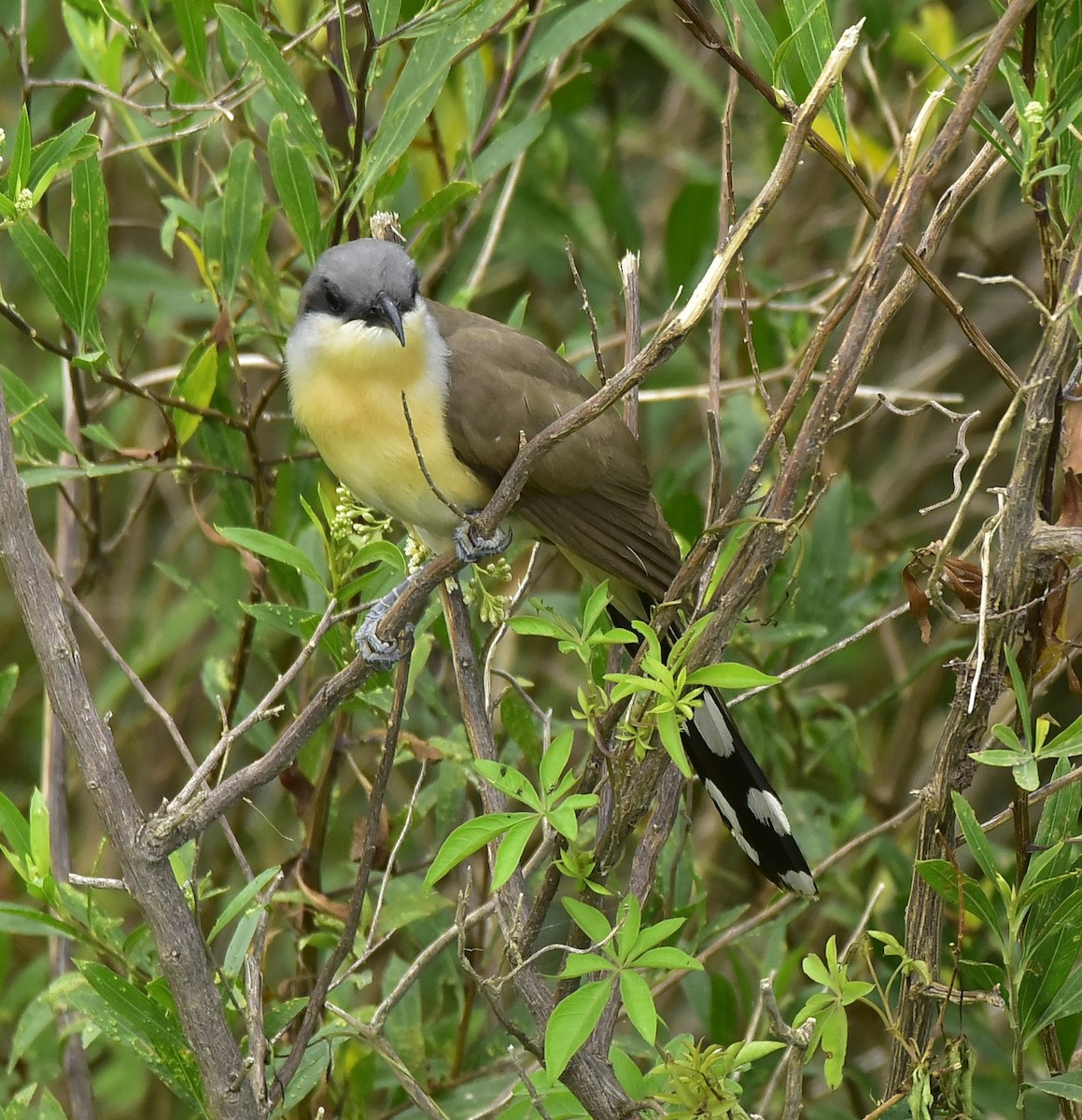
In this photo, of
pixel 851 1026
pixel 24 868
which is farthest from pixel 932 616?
pixel 24 868

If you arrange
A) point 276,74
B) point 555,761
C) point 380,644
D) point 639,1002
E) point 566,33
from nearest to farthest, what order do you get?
point 639,1002, point 555,761, point 380,644, point 276,74, point 566,33

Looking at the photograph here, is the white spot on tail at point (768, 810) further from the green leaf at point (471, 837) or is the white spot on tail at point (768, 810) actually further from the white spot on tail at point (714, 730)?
the green leaf at point (471, 837)

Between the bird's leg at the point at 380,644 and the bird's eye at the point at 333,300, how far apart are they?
0.49 metres

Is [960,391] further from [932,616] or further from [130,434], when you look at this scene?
[130,434]

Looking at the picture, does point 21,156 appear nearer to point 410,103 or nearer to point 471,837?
point 410,103

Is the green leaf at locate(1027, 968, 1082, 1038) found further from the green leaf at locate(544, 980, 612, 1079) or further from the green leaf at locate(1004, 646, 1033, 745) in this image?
the green leaf at locate(544, 980, 612, 1079)

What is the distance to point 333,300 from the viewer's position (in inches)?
101

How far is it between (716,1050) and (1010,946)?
0.44 m

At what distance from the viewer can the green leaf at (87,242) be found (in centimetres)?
232

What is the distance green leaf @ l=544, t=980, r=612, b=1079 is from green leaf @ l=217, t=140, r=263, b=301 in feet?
4.86

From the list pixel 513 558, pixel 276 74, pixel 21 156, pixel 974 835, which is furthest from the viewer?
pixel 513 558

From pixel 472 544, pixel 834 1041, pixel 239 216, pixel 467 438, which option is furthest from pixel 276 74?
pixel 834 1041

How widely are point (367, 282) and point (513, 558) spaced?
4.56 ft

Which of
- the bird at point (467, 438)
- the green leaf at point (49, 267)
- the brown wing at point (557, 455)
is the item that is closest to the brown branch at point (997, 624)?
the bird at point (467, 438)
